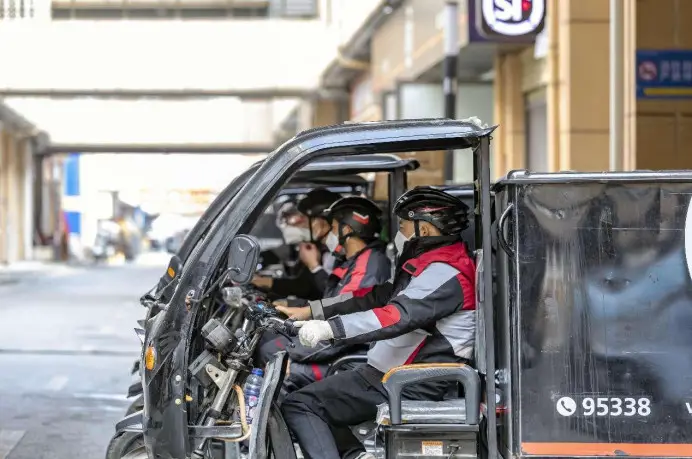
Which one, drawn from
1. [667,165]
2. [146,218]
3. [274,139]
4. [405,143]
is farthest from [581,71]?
[146,218]

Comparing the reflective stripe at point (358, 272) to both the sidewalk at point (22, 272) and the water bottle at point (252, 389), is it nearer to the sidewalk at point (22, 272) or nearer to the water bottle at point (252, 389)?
the water bottle at point (252, 389)

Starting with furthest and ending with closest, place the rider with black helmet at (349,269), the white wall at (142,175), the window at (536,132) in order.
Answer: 1. the white wall at (142,175)
2. the window at (536,132)
3. the rider with black helmet at (349,269)

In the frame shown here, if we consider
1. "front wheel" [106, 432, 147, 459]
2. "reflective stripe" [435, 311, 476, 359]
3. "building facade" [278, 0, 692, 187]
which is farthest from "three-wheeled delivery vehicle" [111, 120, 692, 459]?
"building facade" [278, 0, 692, 187]

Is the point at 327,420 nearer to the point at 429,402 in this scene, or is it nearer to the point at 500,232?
the point at 429,402

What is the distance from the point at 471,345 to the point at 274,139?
4413cm

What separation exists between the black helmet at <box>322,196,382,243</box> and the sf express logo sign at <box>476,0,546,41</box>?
28.9ft

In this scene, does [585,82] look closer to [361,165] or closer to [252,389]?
[361,165]

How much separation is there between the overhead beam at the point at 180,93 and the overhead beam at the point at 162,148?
11.2 meters

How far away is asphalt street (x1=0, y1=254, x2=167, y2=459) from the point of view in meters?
9.16

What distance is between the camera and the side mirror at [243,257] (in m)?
4.98

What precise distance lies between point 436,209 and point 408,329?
24.0 inches

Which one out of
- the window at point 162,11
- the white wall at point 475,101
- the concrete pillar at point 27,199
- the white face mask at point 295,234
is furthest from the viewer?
the concrete pillar at point 27,199

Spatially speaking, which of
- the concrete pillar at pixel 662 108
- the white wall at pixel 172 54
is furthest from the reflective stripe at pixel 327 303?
the white wall at pixel 172 54

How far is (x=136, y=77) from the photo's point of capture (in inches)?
1362
